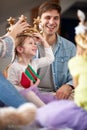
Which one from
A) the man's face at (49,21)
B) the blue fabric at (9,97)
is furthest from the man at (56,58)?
the blue fabric at (9,97)

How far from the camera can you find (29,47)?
1076 mm

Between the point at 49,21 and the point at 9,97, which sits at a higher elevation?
the point at 49,21

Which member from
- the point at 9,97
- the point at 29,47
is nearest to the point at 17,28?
the point at 29,47

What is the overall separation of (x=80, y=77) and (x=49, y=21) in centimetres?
51

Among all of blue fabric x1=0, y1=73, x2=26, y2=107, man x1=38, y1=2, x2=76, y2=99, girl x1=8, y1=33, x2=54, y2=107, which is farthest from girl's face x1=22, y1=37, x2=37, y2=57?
blue fabric x1=0, y1=73, x2=26, y2=107

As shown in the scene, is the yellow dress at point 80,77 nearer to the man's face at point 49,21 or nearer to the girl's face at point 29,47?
the girl's face at point 29,47

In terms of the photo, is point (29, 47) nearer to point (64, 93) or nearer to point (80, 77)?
point (64, 93)

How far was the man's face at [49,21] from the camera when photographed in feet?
4.08

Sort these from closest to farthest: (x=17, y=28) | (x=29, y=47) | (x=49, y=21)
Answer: (x=17, y=28) → (x=29, y=47) → (x=49, y=21)

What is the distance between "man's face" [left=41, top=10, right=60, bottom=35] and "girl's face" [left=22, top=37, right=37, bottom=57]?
0.18 metres

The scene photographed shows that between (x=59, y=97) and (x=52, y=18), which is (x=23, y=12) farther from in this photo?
(x=59, y=97)

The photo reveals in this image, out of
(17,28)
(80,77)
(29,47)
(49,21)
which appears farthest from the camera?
(49,21)

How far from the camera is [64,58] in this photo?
49.4 inches

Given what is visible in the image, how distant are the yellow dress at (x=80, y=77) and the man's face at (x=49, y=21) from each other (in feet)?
1.57
